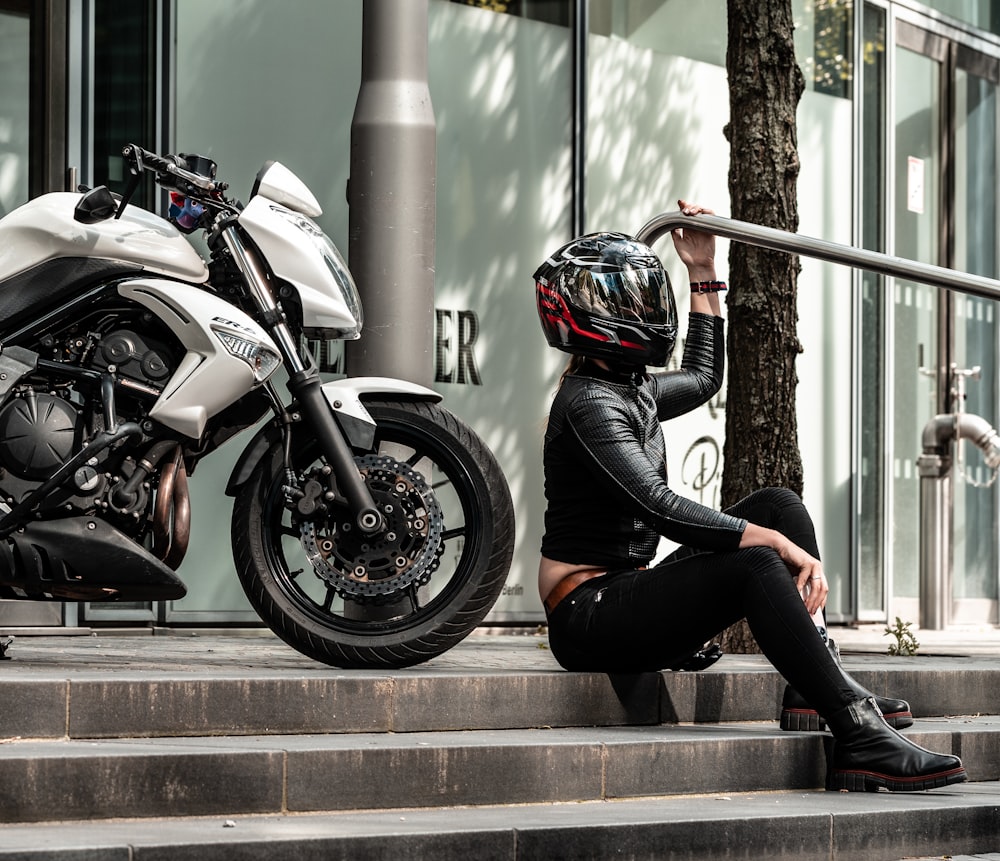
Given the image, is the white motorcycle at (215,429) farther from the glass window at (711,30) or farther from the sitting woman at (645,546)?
the glass window at (711,30)

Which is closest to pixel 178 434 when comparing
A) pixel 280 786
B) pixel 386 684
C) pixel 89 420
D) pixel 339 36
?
pixel 89 420

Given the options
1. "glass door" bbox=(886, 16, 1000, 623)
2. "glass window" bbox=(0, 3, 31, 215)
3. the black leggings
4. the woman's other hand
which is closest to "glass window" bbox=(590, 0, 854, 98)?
"glass door" bbox=(886, 16, 1000, 623)

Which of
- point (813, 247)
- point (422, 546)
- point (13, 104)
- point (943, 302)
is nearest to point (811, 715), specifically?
point (422, 546)

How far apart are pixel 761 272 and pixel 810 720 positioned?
2.63m

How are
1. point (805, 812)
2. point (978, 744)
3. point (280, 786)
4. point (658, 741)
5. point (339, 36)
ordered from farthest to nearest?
point (339, 36)
point (978, 744)
point (658, 741)
point (805, 812)
point (280, 786)

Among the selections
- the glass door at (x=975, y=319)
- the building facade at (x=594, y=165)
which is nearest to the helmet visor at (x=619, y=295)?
the building facade at (x=594, y=165)

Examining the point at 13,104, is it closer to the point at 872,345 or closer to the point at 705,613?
the point at 705,613

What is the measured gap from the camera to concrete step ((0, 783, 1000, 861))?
3.49 metres

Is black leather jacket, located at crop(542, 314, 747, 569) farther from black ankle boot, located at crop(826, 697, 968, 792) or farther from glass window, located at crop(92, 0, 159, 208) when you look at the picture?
glass window, located at crop(92, 0, 159, 208)

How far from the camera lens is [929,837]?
434 cm

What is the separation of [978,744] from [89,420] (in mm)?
2872

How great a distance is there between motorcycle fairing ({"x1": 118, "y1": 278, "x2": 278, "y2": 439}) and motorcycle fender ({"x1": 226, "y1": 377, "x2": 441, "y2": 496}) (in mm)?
234

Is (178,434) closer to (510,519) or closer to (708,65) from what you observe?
(510,519)

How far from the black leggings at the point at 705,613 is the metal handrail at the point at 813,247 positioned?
1157 mm
